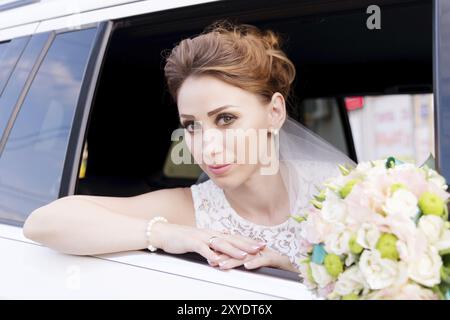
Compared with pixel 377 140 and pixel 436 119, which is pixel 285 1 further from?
pixel 377 140

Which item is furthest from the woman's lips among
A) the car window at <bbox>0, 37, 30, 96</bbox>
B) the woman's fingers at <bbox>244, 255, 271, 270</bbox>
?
the car window at <bbox>0, 37, 30, 96</bbox>

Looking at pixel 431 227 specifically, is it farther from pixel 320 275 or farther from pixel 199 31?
pixel 199 31

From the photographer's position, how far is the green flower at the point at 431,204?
40.2 inches

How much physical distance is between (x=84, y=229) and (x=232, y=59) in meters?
0.75

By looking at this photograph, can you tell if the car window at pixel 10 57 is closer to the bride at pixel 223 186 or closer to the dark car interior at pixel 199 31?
the dark car interior at pixel 199 31

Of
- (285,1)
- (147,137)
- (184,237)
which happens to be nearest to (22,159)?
(184,237)

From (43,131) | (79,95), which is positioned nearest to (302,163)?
(79,95)

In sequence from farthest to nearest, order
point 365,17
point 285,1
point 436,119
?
point 365,17, point 285,1, point 436,119

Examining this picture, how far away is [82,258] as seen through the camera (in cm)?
157

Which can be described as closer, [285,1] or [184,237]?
[184,237]

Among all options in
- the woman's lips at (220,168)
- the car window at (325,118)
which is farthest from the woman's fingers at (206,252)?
the car window at (325,118)

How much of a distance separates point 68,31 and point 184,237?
945 mm

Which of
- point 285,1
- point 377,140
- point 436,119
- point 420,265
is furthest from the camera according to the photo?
point 377,140

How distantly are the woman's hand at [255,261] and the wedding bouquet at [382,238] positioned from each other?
0.27m
